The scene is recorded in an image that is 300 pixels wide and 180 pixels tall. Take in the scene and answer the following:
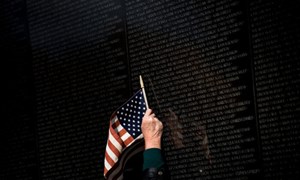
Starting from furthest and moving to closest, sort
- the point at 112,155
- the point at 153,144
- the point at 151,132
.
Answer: the point at 112,155, the point at 151,132, the point at 153,144

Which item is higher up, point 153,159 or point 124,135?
point 124,135

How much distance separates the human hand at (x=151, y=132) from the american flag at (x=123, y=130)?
1.93 ft

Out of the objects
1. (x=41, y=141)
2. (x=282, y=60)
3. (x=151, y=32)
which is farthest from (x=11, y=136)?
(x=282, y=60)

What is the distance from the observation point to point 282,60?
16.0 ft

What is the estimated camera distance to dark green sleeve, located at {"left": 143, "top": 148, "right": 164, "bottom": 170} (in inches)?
135

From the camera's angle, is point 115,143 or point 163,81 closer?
point 115,143

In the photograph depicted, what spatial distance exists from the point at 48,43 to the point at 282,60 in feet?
9.11

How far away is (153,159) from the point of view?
346 centimetres

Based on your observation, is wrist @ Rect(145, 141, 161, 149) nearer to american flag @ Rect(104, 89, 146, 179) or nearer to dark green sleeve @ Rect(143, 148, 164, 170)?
dark green sleeve @ Rect(143, 148, 164, 170)

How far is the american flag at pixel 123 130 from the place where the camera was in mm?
4453

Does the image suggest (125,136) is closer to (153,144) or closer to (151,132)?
(151,132)

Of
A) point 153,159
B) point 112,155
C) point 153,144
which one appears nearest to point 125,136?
point 112,155

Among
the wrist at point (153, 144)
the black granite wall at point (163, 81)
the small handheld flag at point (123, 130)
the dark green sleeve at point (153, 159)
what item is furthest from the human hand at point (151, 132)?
the black granite wall at point (163, 81)

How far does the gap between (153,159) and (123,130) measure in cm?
110
